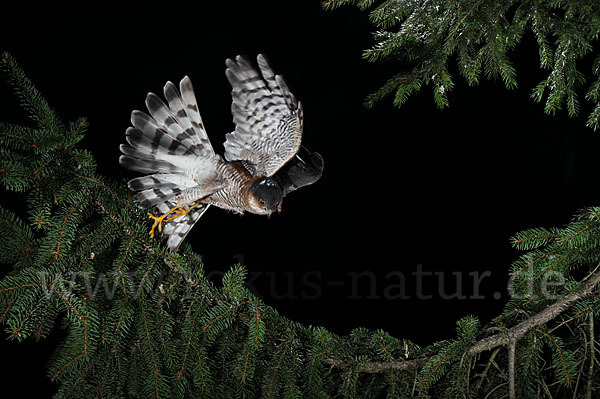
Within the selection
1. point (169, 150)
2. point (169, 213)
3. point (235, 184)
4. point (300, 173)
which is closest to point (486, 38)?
point (300, 173)

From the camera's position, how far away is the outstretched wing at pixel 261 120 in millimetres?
1538

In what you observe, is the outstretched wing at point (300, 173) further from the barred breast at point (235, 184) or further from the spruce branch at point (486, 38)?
the spruce branch at point (486, 38)

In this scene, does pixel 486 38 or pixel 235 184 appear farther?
pixel 235 184

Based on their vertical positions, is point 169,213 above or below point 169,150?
below

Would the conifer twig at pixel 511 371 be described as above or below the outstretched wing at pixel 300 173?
below

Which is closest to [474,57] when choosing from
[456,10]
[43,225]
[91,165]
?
[456,10]

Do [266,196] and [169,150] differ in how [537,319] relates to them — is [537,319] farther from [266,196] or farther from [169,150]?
[169,150]

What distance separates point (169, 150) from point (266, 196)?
1.02ft

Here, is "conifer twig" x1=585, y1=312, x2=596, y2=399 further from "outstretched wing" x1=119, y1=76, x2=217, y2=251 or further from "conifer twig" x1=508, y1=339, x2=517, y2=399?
"outstretched wing" x1=119, y1=76, x2=217, y2=251

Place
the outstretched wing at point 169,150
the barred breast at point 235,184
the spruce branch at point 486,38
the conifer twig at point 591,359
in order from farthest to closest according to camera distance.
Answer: the barred breast at point 235,184 < the outstretched wing at point 169,150 < the conifer twig at point 591,359 < the spruce branch at point 486,38

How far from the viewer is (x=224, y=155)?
167cm

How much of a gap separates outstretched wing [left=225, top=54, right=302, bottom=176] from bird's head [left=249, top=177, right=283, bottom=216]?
0.13 meters

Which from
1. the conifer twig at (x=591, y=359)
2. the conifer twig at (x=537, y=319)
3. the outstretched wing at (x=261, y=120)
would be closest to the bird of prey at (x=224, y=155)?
the outstretched wing at (x=261, y=120)

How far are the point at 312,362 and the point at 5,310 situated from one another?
726 mm
